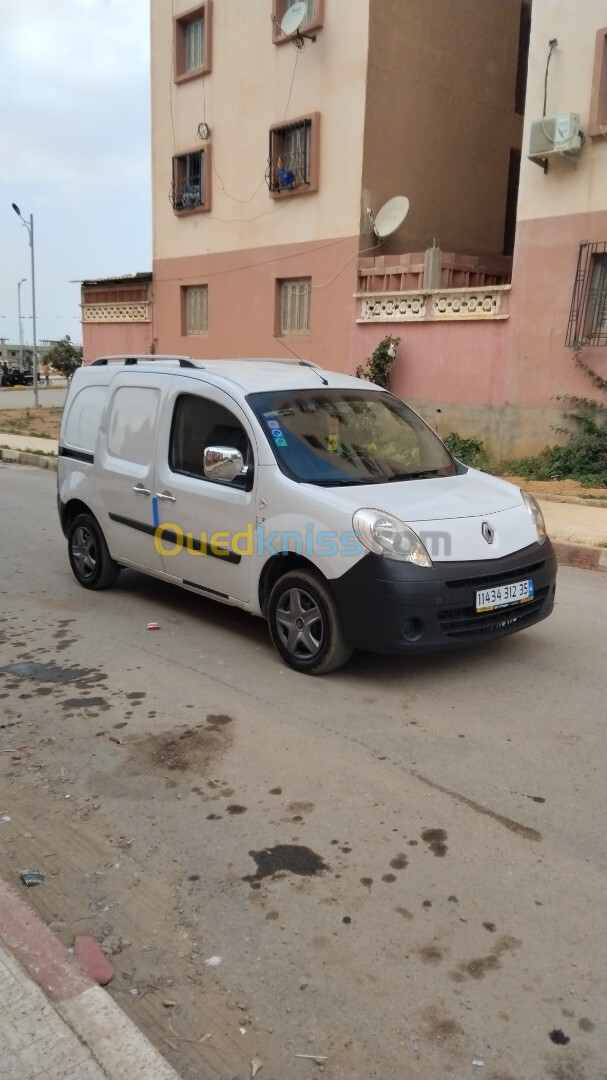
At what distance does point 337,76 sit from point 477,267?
451 cm

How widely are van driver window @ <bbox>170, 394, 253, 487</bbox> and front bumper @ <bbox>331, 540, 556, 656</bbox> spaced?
1.14 m

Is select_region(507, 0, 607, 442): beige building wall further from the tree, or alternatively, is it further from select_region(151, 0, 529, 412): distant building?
the tree

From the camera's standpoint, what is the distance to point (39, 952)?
2461 mm

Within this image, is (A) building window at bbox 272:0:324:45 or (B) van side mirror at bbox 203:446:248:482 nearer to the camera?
(B) van side mirror at bbox 203:446:248:482

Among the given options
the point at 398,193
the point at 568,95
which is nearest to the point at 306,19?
the point at 398,193

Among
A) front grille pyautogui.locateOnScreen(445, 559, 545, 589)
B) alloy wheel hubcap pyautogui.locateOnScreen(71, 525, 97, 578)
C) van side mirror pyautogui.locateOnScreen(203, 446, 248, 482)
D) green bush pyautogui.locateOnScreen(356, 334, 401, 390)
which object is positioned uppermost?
green bush pyautogui.locateOnScreen(356, 334, 401, 390)

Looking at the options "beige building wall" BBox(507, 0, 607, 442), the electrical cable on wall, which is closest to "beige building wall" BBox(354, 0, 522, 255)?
"beige building wall" BBox(507, 0, 607, 442)

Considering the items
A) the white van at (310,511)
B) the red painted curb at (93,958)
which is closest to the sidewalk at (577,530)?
the white van at (310,511)

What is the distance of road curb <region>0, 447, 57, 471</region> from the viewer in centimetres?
1588

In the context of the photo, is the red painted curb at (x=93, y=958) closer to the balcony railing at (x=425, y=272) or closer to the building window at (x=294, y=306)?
the balcony railing at (x=425, y=272)

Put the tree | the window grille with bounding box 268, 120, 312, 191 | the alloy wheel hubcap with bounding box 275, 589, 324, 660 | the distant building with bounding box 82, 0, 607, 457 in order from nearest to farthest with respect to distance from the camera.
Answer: the alloy wheel hubcap with bounding box 275, 589, 324, 660, the distant building with bounding box 82, 0, 607, 457, the window grille with bounding box 268, 120, 312, 191, the tree

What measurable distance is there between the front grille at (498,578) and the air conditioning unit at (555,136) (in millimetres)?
9157

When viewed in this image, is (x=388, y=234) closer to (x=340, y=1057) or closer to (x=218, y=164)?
(x=218, y=164)

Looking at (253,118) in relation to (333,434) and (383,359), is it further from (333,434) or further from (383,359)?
(333,434)
